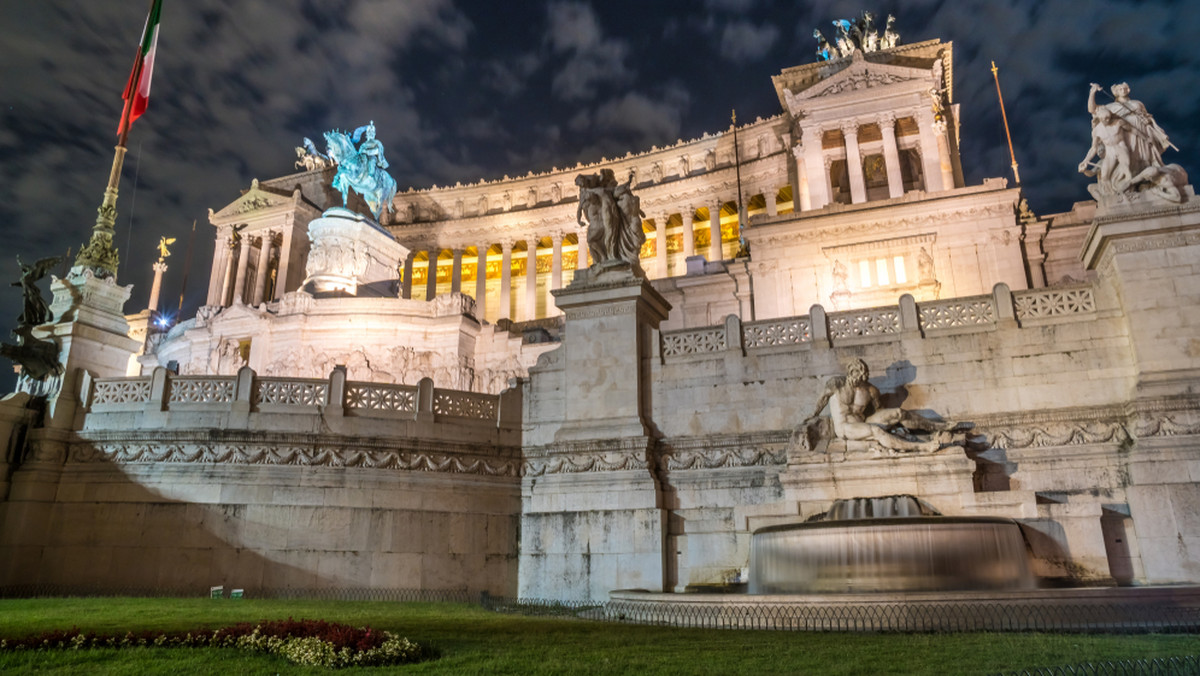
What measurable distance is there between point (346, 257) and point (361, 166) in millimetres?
10157

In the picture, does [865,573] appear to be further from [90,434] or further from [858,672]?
[90,434]

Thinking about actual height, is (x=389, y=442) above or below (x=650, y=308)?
below

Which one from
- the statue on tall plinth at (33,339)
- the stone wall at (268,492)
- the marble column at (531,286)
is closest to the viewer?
the stone wall at (268,492)

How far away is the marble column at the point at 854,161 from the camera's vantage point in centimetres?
5012

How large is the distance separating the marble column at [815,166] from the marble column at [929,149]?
20.5 ft

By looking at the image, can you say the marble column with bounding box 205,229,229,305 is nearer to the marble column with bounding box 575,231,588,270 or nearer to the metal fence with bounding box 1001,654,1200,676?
the marble column with bounding box 575,231,588,270

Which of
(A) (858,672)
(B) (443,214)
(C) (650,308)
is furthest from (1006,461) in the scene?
(B) (443,214)

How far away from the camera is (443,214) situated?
83.2 meters

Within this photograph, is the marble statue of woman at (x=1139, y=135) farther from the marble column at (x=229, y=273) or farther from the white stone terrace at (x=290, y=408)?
the marble column at (x=229, y=273)

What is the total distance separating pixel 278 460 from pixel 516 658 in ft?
40.2

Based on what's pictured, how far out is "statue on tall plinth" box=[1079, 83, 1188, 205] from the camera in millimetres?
17062

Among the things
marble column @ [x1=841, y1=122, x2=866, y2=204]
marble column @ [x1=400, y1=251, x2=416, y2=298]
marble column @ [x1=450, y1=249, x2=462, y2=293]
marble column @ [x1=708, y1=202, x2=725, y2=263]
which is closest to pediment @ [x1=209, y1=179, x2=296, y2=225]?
marble column @ [x1=400, y1=251, x2=416, y2=298]

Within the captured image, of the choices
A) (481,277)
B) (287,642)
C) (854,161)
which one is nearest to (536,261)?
(481,277)

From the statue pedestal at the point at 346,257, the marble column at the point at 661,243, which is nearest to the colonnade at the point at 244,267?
the statue pedestal at the point at 346,257
